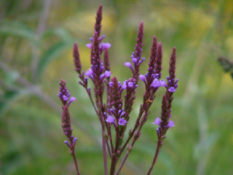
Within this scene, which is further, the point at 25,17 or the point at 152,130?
the point at 25,17

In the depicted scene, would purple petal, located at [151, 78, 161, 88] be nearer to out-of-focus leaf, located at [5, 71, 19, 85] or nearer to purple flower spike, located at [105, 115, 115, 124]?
purple flower spike, located at [105, 115, 115, 124]

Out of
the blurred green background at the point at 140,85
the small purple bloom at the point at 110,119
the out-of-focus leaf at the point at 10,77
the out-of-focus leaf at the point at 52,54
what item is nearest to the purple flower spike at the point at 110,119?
the small purple bloom at the point at 110,119

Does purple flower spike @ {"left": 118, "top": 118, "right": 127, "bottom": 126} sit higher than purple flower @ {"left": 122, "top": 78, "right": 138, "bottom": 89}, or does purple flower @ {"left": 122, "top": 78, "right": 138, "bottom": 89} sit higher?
purple flower @ {"left": 122, "top": 78, "right": 138, "bottom": 89}

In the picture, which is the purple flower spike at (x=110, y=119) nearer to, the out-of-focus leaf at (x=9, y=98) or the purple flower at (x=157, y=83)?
the purple flower at (x=157, y=83)

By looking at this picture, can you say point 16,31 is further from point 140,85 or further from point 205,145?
point 140,85

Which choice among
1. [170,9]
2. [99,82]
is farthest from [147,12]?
[99,82]

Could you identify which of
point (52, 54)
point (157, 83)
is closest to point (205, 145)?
point (52, 54)

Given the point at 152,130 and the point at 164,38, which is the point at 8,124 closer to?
the point at 152,130

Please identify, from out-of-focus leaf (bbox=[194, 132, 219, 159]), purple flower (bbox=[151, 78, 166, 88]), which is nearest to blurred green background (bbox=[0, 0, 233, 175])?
out-of-focus leaf (bbox=[194, 132, 219, 159])
